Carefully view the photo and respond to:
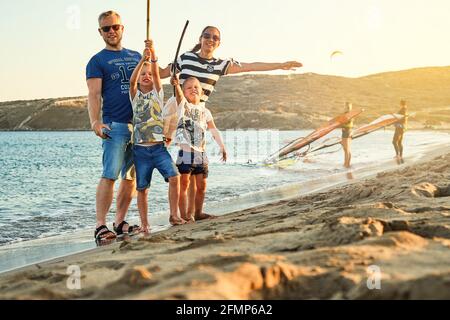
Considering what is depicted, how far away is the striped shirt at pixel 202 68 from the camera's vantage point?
6.05m

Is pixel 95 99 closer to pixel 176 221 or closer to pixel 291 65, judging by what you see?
pixel 176 221

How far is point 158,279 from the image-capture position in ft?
8.46

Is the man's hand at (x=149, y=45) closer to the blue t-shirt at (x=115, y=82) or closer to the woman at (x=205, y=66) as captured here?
the blue t-shirt at (x=115, y=82)

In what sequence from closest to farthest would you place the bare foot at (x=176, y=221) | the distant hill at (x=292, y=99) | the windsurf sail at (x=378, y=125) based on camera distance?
1. the bare foot at (x=176, y=221)
2. the windsurf sail at (x=378, y=125)
3. the distant hill at (x=292, y=99)

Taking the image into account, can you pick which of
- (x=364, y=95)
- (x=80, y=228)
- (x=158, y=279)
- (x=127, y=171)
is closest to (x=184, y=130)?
(x=127, y=171)

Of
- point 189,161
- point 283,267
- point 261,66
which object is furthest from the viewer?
point 261,66

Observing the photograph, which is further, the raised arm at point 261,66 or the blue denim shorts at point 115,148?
the raised arm at point 261,66

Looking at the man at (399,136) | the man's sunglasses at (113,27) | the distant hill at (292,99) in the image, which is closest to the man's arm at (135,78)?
the man's sunglasses at (113,27)

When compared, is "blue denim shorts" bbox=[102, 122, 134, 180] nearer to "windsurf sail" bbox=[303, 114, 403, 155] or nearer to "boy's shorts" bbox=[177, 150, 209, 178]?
"boy's shorts" bbox=[177, 150, 209, 178]

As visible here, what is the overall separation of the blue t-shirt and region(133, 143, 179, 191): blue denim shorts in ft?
1.08

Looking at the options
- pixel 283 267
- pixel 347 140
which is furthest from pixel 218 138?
pixel 347 140

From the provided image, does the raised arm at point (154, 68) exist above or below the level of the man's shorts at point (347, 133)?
above

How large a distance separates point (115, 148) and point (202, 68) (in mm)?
1333

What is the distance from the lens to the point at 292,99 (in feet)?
362
